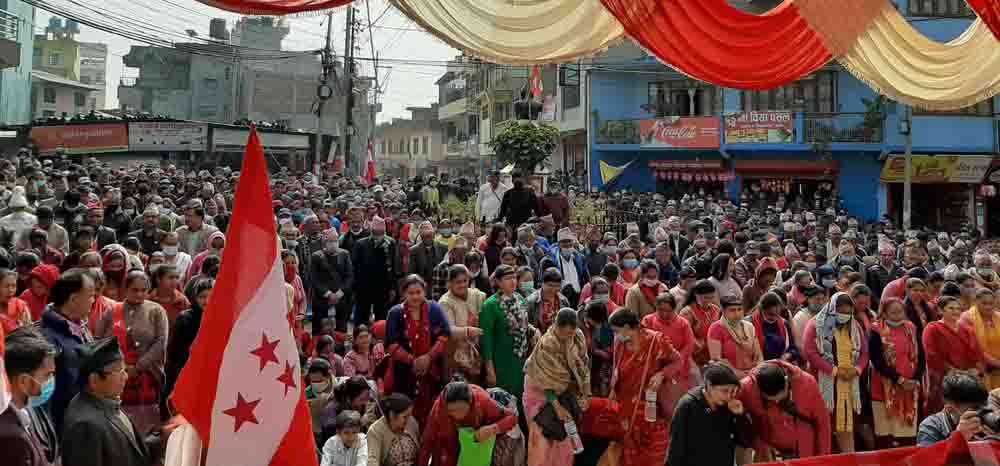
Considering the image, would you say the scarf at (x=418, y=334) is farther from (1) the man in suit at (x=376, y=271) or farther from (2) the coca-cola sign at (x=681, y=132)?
(2) the coca-cola sign at (x=681, y=132)

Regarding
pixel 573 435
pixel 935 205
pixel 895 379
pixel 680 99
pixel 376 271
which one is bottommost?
pixel 573 435

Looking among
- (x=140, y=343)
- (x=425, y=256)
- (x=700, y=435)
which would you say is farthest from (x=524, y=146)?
(x=700, y=435)

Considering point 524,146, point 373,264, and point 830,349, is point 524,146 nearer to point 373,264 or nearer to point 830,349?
point 373,264

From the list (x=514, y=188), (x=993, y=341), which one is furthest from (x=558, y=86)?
(x=993, y=341)

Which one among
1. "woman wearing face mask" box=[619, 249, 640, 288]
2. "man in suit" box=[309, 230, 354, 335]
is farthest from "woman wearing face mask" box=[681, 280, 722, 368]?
"man in suit" box=[309, 230, 354, 335]

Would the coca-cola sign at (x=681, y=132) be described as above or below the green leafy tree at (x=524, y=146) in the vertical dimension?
above

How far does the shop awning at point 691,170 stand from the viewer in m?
27.4

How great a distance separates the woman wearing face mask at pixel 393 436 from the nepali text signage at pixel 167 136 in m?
22.0

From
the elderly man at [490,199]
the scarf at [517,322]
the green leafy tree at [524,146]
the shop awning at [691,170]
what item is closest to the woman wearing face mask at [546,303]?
the scarf at [517,322]

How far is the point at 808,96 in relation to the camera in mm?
25953

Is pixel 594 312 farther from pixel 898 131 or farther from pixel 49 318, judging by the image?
pixel 898 131

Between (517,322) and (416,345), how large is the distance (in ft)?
2.69

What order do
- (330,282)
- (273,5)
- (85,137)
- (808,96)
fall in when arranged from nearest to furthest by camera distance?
(273,5)
(330,282)
(85,137)
(808,96)

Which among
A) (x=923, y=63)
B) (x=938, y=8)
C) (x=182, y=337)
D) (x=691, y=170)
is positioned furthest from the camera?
(x=691, y=170)
